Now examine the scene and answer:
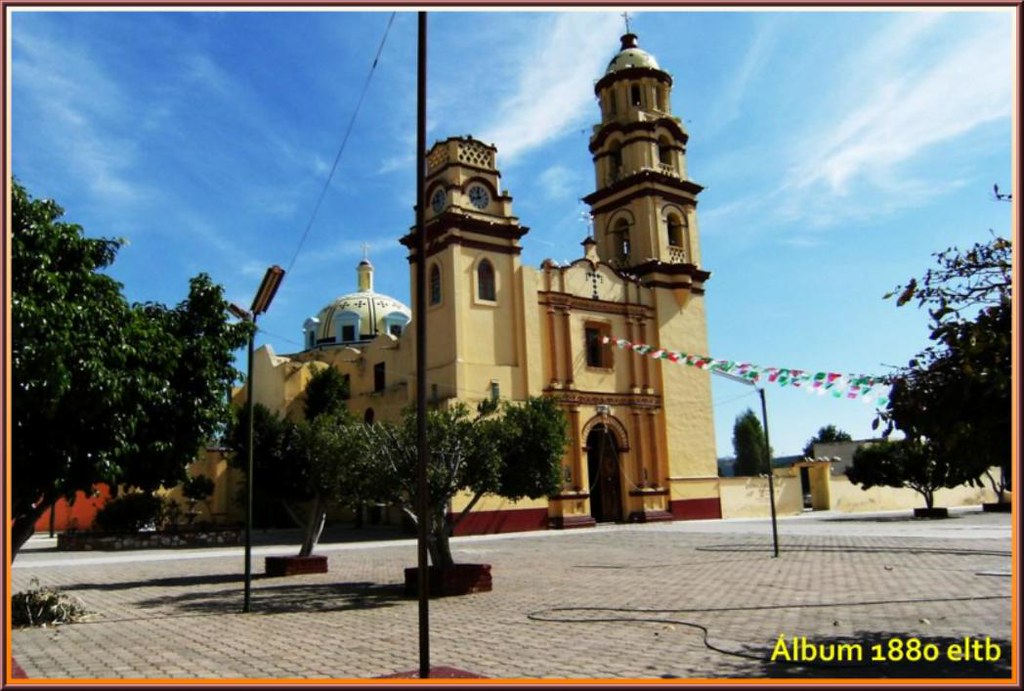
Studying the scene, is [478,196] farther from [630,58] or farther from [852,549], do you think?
[852,549]

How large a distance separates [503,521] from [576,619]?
19.9m

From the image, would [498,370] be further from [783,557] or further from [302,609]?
[302,609]

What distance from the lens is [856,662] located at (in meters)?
7.15

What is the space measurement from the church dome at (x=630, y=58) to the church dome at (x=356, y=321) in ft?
60.4

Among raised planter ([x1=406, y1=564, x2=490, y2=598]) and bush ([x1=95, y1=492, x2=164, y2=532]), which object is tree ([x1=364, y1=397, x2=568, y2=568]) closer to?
raised planter ([x1=406, y1=564, x2=490, y2=598])

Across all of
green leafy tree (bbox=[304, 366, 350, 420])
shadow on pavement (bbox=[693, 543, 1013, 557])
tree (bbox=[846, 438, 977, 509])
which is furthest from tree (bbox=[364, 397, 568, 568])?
green leafy tree (bbox=[304, 366, 350, 420])

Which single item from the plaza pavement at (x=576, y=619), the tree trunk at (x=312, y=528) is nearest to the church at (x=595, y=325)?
the tree trunk at (x=312, y=528)

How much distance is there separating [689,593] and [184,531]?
21.7 meters

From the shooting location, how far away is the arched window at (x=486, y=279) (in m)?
31.7

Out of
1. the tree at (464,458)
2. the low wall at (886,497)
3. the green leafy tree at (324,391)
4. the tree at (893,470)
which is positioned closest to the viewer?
the tree at (464,458)

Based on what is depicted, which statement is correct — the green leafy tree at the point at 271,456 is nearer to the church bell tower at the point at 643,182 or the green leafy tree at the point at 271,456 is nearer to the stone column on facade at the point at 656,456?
the stone column on facade at the point at 656,456

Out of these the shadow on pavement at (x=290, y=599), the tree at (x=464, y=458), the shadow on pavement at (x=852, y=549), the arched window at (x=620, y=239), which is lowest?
the shadow on pavement at (x=852, y=549)

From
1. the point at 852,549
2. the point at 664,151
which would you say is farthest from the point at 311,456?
the point at 664,151

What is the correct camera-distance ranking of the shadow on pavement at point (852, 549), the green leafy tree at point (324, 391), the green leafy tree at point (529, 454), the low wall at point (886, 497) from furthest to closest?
the low wall at point (886, 497), the green leafy tree at point (324, 391), the shadow on pavement at point (852, 549), the green leafy tree at point (529, 454)
